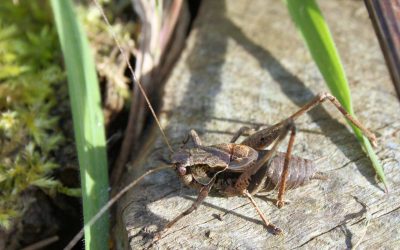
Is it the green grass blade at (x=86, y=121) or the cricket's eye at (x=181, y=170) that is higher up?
the green grass blade at (x=86, y=121)

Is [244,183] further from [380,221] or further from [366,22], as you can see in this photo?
[366,22]

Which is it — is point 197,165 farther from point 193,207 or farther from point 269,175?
point 269,175

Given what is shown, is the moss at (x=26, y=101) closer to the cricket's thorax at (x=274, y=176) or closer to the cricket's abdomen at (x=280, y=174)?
the cricket's thorax at (x=274, y=176)

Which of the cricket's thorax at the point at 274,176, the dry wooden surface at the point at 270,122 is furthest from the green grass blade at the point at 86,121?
the cricket's thorax at the point at 274,176

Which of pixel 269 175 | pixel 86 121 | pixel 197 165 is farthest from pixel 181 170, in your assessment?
pixel 86 121

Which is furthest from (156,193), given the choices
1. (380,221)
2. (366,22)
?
(366,22)
